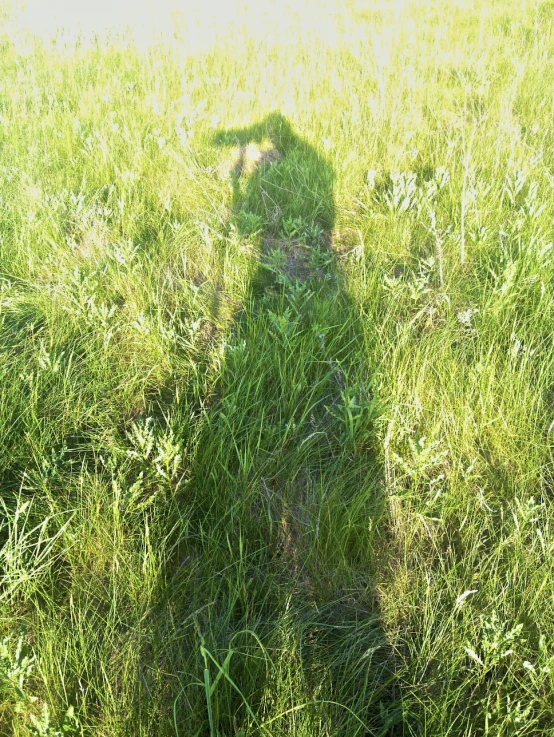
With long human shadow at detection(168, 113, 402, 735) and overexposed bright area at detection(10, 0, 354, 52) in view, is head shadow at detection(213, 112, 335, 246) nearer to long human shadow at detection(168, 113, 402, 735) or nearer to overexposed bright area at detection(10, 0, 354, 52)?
long human shadow at detection(168, 113, 402, 735)

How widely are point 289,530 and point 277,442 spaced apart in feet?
1.16

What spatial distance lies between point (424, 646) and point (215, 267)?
2.20 m

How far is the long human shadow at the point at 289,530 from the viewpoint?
1293 mm

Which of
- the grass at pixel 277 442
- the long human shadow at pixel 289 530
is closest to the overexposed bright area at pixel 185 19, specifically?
the grass at pixel 277 442

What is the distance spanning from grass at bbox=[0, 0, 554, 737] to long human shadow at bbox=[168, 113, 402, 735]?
0.01 meters

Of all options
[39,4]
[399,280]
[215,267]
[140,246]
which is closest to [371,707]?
[399,280]

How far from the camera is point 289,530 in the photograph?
172cm

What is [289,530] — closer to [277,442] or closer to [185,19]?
[277,442]

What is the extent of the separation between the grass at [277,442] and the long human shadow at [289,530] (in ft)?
0.03

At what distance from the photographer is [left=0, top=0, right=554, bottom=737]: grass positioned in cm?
132

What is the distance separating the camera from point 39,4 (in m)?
11.7

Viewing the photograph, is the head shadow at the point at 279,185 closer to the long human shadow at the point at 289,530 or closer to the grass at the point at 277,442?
the grass at the point at 277,442

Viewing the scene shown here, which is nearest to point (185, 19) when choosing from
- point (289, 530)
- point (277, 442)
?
point (277, 442)

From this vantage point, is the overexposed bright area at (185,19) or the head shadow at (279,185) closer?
the head shadow at (279,185)
